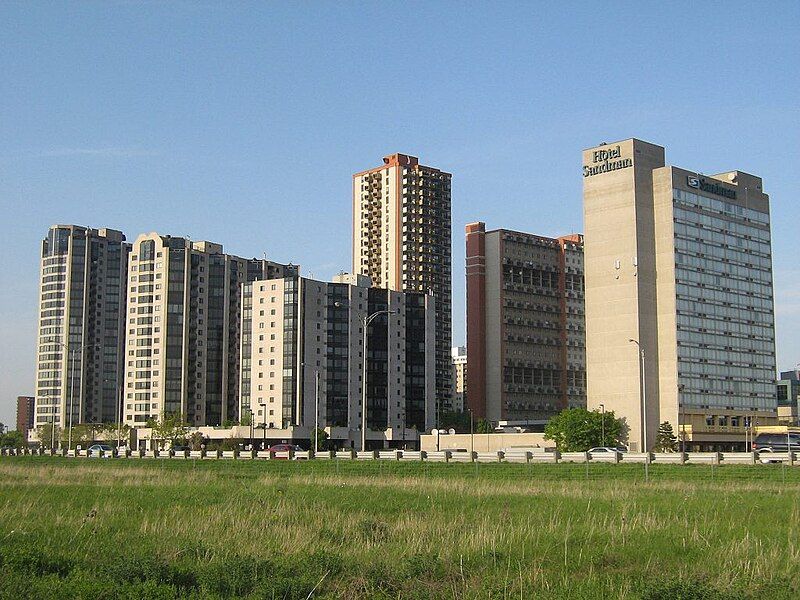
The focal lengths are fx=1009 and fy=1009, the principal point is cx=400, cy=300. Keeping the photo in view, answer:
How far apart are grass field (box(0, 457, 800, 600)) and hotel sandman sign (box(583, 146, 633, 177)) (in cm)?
12370

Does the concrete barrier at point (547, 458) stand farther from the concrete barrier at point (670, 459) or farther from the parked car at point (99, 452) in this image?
the parked car at point (99, 452)

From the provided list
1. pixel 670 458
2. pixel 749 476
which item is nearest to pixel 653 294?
pixel 670 458

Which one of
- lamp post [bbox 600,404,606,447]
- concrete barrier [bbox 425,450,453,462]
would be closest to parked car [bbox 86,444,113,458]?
concrete barrier [bbox 425,450,453,462]

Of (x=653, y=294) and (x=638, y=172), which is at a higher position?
(x=638, y=172)

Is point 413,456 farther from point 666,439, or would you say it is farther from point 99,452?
point 666,439

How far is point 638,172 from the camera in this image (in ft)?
506

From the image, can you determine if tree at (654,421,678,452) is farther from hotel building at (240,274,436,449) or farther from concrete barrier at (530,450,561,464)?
concrete barrier at (530,450,561,464)

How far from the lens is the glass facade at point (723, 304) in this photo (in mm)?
155000

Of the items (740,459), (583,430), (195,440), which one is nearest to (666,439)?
(583,430)

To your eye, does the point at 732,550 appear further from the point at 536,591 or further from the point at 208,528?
the point at 208,528

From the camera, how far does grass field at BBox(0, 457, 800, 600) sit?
1698 centimetres

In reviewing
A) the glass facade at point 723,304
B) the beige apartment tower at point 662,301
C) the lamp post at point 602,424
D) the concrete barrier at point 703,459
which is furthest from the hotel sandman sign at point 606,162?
the concrete barrier at point 703,459

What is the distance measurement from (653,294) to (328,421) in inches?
2451

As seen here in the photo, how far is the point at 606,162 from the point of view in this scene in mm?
156375
